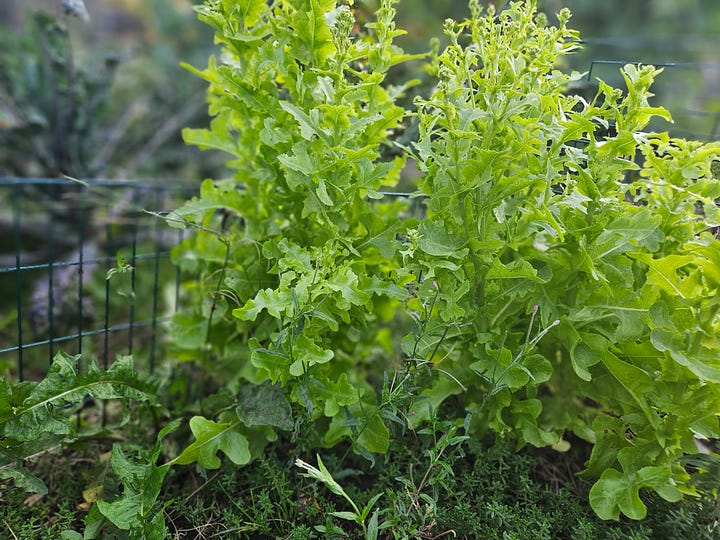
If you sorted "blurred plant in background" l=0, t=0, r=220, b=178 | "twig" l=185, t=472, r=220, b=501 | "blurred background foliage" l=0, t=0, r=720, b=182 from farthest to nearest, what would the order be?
"blurred plant in background" l=0, t=0, r=220, b=178 < "blurred background foliage" l=0, t=0, r=720, b=182 < "twig" l=185, t=472, r=220, b=501

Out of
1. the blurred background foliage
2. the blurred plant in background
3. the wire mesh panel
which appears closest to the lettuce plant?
the blurred background foliage

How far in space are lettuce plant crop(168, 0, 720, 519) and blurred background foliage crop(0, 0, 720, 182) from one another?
47 cm

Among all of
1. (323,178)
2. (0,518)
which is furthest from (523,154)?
(0,518)

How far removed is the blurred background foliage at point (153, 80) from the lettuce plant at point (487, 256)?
0.47m

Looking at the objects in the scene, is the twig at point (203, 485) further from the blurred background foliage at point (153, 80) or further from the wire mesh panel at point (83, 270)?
the blurred background foliage at point (153, 80)

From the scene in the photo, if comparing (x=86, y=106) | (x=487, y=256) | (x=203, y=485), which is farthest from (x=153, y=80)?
(x=487, y=256)

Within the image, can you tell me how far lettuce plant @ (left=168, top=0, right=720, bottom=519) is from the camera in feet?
4.23

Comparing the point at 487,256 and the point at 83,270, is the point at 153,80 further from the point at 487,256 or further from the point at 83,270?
the point at 487,256

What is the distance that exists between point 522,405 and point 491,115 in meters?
0.68

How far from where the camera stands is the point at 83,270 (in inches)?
104

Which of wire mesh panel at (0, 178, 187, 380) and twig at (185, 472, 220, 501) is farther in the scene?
wire mesh panel at (0, 178, 187, 380)

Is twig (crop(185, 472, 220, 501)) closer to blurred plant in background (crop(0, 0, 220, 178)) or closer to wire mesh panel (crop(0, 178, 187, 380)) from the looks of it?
wire mesh panel (crop(0, 178, 187, 380))

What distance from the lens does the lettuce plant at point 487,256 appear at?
1.29m

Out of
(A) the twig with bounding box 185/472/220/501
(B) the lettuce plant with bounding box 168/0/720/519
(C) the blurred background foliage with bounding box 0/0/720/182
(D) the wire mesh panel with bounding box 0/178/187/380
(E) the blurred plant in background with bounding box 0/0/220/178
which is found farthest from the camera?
(E) the blurred plant in background with bounding box 0/0/220/178
